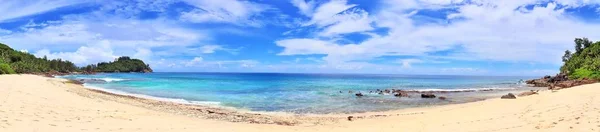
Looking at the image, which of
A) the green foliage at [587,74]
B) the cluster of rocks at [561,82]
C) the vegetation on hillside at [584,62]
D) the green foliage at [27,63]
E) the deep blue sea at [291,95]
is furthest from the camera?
the green foliage at [27,63]

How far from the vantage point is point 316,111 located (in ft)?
71.6

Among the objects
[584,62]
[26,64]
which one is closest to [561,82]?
[584,62]

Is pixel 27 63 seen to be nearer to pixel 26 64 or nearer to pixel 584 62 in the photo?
pixel 26 64

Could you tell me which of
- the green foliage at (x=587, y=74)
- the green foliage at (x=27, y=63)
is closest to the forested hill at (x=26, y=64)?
the green foliage at (x=27, y=63)

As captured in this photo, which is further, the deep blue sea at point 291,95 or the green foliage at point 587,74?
the green foliage at point 587,74

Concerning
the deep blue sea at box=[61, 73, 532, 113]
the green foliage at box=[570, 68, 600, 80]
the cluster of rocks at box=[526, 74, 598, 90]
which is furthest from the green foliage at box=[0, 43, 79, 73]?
the green foliage at box=[570, 68, 600, 80]

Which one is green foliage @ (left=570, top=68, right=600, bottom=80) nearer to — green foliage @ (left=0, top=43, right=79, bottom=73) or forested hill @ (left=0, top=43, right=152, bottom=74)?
forested hill @ (left=0, top=43, right=152, bottom=74)

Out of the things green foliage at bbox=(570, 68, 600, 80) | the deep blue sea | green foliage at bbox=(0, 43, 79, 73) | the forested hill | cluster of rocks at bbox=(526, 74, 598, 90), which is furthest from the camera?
green foliage at bbox=(0, 43, 79, 73)

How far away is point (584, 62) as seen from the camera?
60688mm

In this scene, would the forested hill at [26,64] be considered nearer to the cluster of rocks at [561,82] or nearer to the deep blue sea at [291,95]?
the deep blue sea at [291,95]

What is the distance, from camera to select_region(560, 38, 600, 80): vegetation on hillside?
165ft

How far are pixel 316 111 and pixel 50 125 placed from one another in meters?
13.7

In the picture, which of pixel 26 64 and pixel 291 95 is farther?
pixel 26 64

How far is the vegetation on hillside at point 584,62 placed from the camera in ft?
165
